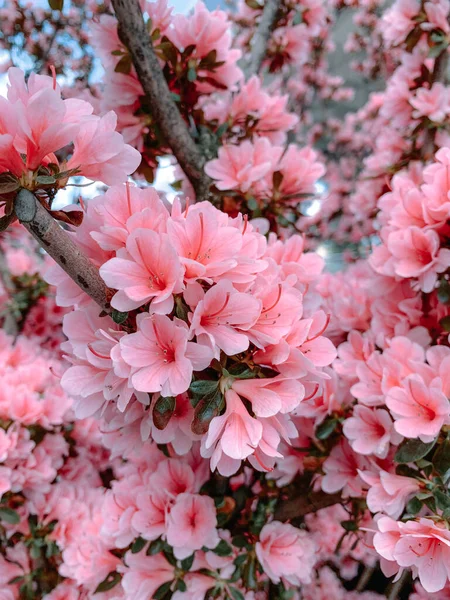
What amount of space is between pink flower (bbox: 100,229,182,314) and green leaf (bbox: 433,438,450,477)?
18.3 inches

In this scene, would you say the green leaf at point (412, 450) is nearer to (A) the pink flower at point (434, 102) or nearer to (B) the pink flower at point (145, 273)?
(B) the pink flower at point (145, 273)

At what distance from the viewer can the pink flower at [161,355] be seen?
542 millimetres

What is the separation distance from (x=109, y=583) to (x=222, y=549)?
252 mm

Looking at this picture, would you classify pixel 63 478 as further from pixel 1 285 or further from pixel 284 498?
pixel 1 285

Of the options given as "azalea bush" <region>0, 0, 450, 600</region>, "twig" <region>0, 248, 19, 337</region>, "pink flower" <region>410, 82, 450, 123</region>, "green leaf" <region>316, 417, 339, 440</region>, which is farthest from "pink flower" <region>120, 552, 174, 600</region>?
"pink flower" <region>410, 82, 450, 123</region>

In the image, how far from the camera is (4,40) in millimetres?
2244

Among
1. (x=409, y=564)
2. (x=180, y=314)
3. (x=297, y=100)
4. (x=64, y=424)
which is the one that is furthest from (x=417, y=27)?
(x=297, y=100)

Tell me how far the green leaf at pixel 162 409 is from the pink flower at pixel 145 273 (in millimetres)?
116

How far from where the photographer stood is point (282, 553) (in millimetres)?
915

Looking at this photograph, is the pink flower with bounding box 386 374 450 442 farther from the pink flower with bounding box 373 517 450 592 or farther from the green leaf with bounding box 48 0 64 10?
the green leaf with bounding box 48 0 64 10

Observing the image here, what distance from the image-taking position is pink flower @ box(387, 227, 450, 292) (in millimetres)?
833

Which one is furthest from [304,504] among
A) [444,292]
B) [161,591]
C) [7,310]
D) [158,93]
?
[7,310]

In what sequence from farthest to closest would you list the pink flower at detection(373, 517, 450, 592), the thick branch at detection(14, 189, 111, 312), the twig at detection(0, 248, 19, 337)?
the twig at detection(0, 248, 19, 337)
the pink flower at detection(373, 517, 450, 592)
the thick branch at detection(14, 189, 111, 312)

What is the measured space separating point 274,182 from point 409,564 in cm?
78
